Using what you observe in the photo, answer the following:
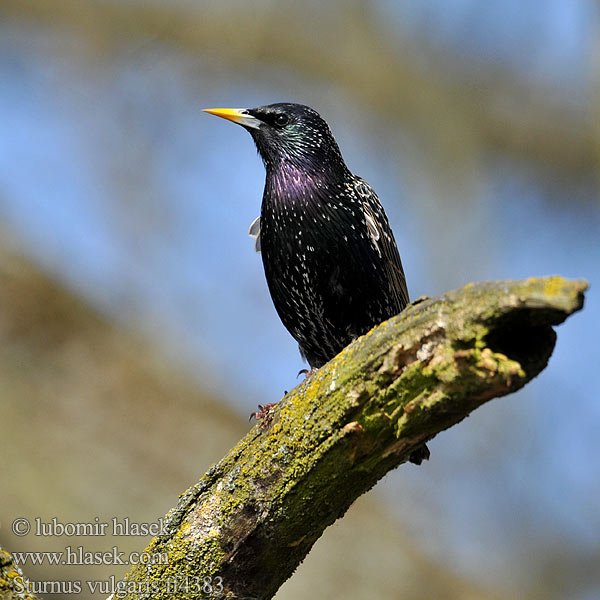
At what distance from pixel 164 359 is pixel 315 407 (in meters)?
5.06

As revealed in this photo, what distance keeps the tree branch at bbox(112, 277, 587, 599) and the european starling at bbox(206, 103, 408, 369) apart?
154 cm

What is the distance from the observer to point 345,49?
10008 mm

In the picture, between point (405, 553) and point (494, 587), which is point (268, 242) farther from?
point (494, 587)

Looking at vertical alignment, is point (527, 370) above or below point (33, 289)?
below

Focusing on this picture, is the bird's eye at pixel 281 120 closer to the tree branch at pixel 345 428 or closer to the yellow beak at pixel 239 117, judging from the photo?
the yellow beak at pixel 239 117

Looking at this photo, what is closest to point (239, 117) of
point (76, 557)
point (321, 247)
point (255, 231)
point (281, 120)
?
point (281, 120)

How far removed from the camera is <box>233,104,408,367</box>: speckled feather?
4.41m

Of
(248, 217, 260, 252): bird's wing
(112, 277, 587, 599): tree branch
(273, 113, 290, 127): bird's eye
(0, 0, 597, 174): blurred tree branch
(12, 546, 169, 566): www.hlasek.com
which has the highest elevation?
(0, 0, 597, 174): blurred tree branch

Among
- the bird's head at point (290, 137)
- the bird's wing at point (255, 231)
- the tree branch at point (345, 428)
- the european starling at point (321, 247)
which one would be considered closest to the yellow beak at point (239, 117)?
the bird's head at point (290, 137)

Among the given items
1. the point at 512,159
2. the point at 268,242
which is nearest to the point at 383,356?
the point at 268,242

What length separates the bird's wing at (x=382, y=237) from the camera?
Result: 4.63 meters

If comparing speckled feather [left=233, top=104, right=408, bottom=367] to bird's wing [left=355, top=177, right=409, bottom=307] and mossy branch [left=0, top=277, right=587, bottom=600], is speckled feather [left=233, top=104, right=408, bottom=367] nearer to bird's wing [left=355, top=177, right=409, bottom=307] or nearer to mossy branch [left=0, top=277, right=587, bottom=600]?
bird's wing [left=355, top=177, right=409, bottom=307]

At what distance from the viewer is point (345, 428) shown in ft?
8.47

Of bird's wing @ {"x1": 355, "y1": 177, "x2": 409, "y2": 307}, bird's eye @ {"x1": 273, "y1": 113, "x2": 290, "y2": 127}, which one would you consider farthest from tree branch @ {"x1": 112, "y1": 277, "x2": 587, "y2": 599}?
bird's eye @ {"x1": 273, "y1": 113, "x2": 290, "y2": 127}
